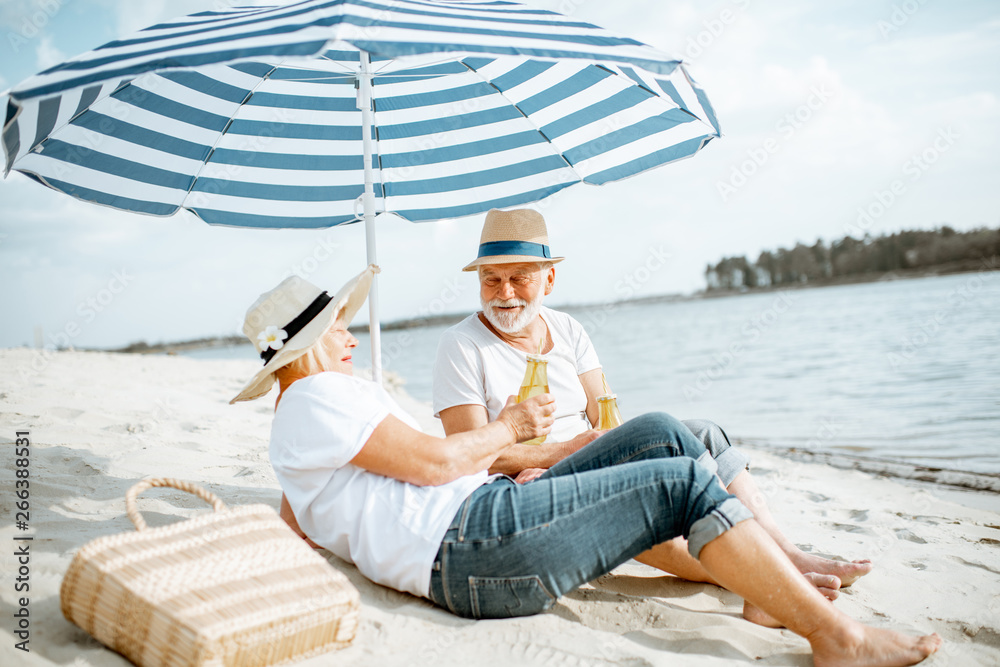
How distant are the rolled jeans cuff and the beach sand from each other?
0.36 metres

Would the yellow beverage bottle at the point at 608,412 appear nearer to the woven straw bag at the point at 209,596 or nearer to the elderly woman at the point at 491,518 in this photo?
the elderly woman at the point at 491,518

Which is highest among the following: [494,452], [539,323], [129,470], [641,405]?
[539,323]

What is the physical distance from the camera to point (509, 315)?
291 centimetres

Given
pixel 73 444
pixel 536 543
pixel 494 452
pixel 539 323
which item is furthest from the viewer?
pixel 73 444

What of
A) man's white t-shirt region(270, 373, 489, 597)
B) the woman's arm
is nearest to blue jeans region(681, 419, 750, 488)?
the woman's arm

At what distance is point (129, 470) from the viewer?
3.32 m

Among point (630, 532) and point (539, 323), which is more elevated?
point (539, 323)

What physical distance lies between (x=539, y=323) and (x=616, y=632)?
4.72 ft

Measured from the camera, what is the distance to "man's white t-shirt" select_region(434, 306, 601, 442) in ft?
9.05

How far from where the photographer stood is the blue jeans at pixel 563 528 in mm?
1821

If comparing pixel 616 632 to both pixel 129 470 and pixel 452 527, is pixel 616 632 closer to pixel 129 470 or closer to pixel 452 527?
pixel 452 527

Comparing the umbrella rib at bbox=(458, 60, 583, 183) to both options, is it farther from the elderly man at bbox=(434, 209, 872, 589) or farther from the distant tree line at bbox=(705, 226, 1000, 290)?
the distant tree line at bbox=(705, 226, 1000, 290)

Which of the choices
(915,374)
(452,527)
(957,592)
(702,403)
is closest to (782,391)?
(702,403)

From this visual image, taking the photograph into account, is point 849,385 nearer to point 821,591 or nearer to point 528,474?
point 821,591
